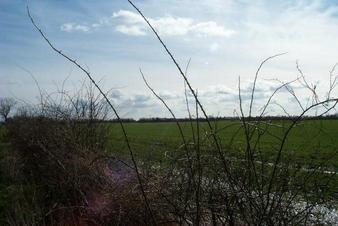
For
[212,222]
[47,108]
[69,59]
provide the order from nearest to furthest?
[69,59]
[212,222]
[47,108]

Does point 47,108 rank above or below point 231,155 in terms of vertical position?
above

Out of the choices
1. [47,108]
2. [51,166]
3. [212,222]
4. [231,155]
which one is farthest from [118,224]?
[47,108]

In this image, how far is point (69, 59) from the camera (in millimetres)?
4496

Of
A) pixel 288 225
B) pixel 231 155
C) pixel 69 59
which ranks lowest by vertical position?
pixel 288 225

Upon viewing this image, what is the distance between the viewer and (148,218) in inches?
262

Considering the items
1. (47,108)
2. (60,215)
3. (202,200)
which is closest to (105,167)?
(60,215)

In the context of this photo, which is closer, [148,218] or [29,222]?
[148,218]

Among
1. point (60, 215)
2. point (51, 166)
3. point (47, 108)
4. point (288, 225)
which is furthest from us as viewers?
point (47, 108)

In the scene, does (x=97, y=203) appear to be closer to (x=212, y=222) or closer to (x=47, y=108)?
(x=212, y=222)

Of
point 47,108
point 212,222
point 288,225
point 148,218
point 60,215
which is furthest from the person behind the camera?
point 47,108

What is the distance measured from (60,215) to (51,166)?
11.9 feet

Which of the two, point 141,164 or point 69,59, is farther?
point 141,164

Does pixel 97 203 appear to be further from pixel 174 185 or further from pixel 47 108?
pixel 47 108

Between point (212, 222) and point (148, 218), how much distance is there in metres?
1.24
